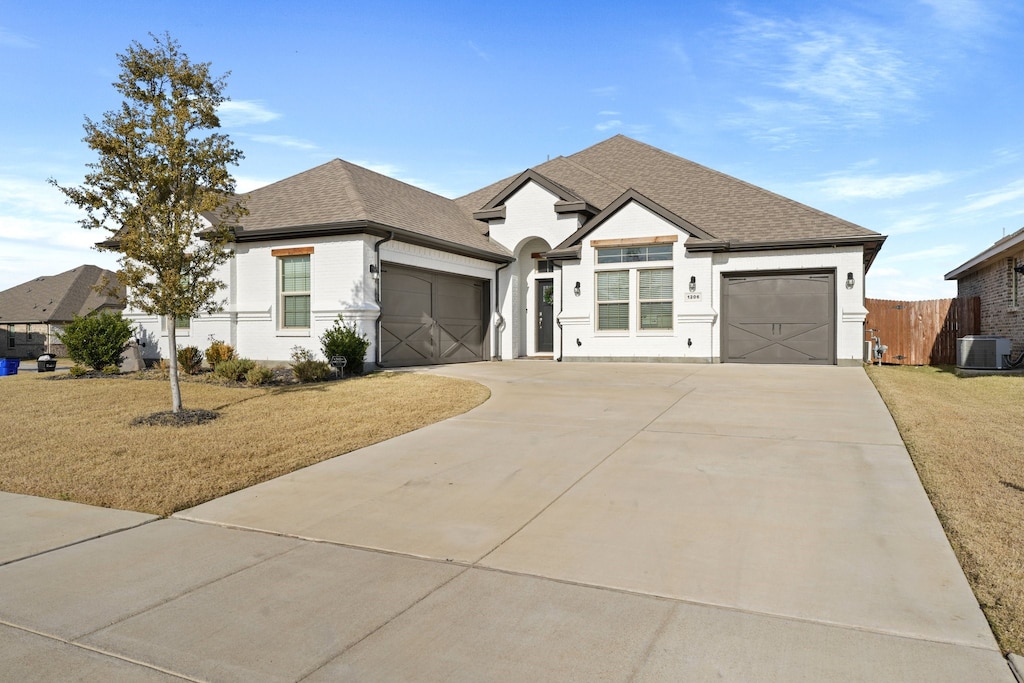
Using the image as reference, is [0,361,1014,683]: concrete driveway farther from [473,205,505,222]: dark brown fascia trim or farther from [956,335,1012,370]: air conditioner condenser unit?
[473,205,505,222]: dark brown fascia trim

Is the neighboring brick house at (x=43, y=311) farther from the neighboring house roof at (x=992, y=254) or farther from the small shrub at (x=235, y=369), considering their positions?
the neighboring house roof at (x=992, y=254)

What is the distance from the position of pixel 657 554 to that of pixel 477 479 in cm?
238

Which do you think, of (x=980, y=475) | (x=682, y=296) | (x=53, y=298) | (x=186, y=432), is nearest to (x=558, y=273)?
(x=682, y=296)

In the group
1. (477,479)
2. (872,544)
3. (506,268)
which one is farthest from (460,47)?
(872,544)

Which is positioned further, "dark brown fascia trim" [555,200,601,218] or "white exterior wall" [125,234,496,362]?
"dark brown fascia trim" [555,200,601,218]

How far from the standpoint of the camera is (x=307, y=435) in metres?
8.65

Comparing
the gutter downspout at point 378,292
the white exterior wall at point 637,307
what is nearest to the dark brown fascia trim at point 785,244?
the white exterior wall at point 637,307

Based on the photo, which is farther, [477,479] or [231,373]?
[231,373]

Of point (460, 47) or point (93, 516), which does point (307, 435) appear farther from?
point (460, 47)

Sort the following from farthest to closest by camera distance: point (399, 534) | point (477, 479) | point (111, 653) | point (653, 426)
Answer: point (653, 426), point (477, 479), point (399, 534), point (111, 653)

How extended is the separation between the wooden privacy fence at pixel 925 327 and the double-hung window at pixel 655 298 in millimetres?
6823

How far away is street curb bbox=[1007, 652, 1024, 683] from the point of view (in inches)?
116

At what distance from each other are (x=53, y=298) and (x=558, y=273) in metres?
39.9

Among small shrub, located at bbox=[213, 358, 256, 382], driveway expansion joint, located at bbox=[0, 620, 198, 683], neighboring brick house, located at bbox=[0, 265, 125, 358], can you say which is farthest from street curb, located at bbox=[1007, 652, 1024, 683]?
neighboring brick house, located at bbox=[0, 265, 125, 358]
